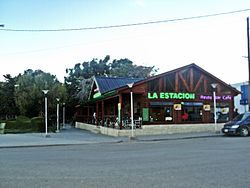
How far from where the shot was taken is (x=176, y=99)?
30359 mm

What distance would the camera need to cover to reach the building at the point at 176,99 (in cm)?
2942

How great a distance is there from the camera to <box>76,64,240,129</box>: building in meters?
29.4

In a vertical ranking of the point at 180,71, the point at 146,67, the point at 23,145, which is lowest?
the point at 23,145

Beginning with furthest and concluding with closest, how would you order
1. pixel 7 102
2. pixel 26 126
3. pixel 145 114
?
pixel 7 102 → pixel 26 126 → pixel 145 114

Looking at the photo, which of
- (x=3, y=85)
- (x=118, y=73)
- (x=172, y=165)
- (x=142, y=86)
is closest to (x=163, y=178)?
(x=172, y=165)

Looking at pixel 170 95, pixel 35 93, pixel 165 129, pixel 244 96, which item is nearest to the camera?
pixel 165 129

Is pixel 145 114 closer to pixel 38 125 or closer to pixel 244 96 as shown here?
pixel 38 125

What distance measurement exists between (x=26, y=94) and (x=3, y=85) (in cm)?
1020

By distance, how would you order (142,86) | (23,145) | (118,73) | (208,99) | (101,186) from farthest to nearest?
(118,73), (208,99), (142,86), (23,145), (101,186)

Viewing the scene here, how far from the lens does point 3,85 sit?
187 feet

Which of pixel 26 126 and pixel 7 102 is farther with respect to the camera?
pixel 7 102

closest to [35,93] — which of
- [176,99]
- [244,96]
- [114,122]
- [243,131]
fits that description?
[114,122]

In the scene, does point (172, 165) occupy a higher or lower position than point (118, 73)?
lower

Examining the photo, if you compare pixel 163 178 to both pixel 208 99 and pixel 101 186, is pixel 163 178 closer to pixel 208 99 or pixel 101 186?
pixel 101 186
